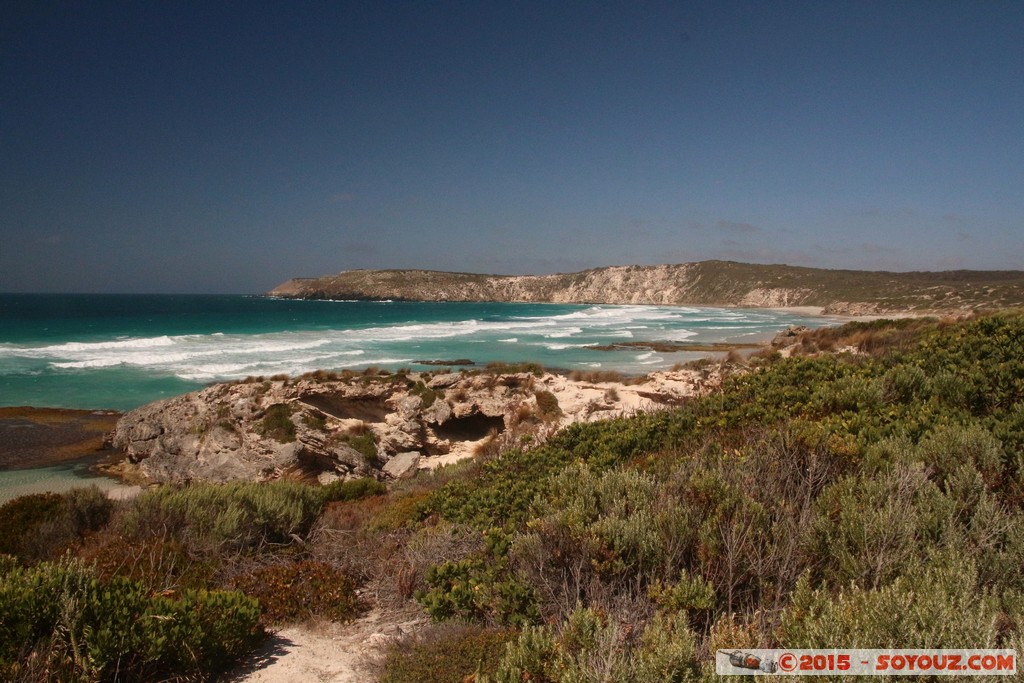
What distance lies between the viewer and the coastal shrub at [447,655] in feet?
10.2

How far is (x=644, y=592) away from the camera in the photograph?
3451 mm

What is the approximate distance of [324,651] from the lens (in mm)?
3957

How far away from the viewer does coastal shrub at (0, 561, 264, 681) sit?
116 inches

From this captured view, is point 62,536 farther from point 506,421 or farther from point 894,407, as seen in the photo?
point 506,421

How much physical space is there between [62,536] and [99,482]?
34.8ft

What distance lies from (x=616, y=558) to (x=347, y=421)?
12816 mm

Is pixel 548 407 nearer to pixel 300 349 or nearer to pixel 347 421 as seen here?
pixel 347 421

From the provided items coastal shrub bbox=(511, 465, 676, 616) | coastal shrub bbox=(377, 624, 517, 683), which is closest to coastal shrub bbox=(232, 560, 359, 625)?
coastal shrub bbox=(377, 624, 517, 683)

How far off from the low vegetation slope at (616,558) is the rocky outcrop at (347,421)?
21.0 ft

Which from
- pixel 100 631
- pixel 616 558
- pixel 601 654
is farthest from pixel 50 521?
pixel 601 654

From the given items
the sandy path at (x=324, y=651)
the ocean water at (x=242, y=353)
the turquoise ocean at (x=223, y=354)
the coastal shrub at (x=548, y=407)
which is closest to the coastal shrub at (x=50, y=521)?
the sandy path at (x=324, y=651)

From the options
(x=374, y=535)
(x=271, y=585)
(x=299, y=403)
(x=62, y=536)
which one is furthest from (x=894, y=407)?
(x=299, y=403)

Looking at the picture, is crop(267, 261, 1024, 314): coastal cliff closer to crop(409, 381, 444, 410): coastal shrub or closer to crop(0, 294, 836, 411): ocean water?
crop(0, 294, 836, 411): ocean water

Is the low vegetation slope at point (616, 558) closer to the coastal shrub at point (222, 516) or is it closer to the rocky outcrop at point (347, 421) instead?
the coastal shrub at point (222, 516)
